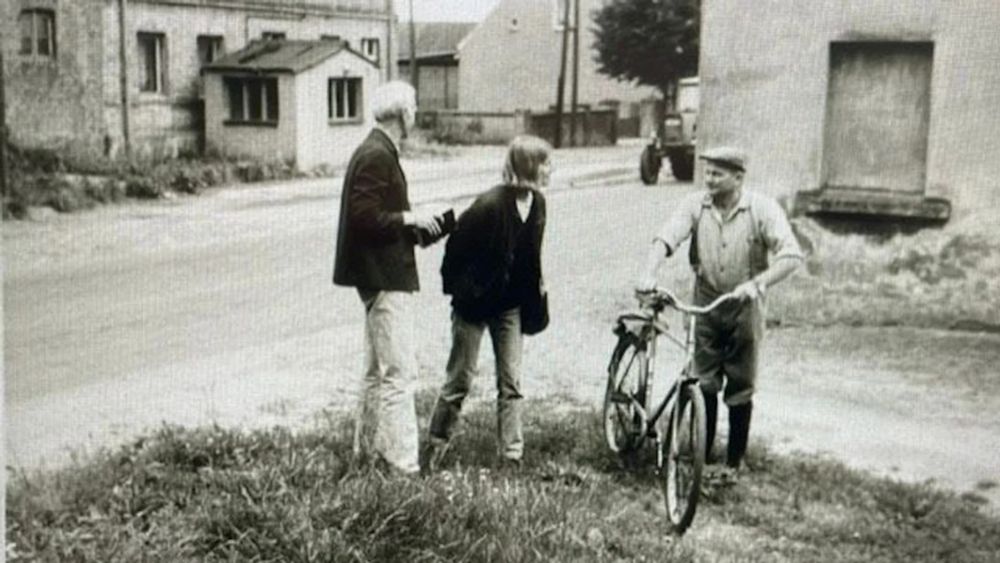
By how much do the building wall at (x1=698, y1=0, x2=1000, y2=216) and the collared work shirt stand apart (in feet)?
8.35

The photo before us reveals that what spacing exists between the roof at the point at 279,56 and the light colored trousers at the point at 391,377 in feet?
51.7

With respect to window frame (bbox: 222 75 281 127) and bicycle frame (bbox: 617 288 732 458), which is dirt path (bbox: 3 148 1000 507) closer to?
bicycle frame (bbox: 617 288 732 458)

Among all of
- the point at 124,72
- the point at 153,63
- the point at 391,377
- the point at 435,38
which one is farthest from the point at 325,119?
the point at 391,377

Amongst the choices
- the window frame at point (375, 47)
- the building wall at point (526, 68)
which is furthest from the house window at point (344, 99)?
the window frame at point (375, 47)

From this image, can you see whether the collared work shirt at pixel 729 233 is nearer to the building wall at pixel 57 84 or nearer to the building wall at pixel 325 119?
the building wall at pixel 57 84

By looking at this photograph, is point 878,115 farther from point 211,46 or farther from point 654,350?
point 211,46

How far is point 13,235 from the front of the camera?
10.1m

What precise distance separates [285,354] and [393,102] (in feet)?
11.4

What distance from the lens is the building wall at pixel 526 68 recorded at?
18.3 m

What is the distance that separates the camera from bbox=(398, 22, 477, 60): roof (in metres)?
24.8

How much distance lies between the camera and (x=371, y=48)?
26.2m

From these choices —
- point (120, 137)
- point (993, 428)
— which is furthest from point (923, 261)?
point (120, 137)

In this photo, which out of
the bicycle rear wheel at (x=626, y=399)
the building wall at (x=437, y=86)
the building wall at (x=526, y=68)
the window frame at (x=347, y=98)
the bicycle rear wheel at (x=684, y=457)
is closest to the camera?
the bicycle rear wheel at (x=684, y=457)

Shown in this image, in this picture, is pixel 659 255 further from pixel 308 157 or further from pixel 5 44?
pixel 308 157
